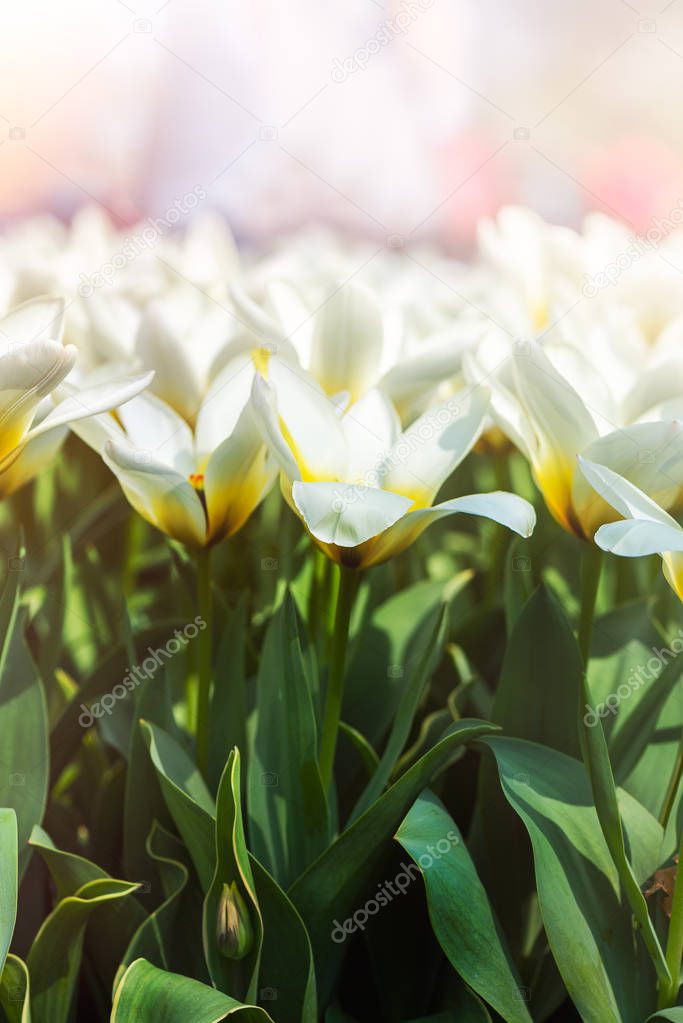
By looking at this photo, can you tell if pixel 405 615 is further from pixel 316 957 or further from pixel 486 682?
pixel 316 957

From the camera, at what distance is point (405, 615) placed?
58 cm

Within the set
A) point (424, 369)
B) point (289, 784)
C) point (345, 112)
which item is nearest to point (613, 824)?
point (289, 784)

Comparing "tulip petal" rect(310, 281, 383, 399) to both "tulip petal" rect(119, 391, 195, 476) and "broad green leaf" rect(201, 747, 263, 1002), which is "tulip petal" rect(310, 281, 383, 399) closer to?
"tulip petal" rect(119, 391, 195, 476)

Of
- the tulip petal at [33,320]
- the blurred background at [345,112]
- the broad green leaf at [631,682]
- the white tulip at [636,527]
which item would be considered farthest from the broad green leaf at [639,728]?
the blurred background at [345,112]

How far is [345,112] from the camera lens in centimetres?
241

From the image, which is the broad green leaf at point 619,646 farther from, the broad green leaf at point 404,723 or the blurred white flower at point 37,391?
the blurred white flower at point 37,391

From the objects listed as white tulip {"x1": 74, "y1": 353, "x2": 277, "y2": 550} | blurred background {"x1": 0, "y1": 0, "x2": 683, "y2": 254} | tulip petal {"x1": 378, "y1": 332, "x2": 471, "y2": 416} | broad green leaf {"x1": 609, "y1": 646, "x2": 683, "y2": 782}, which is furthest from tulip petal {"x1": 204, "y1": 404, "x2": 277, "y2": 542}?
blurred background {"x1": 0, "y1": 0, "x2": 683, "y2": 254}

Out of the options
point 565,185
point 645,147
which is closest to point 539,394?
point 645,147

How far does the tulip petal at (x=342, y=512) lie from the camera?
0.35 metres

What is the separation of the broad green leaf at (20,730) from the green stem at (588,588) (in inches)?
9.8

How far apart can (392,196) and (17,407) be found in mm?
2195

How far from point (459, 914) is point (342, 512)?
163 millimetres

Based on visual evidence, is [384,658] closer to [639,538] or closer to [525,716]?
[525,716]

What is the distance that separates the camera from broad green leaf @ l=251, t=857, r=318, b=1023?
38 cm
